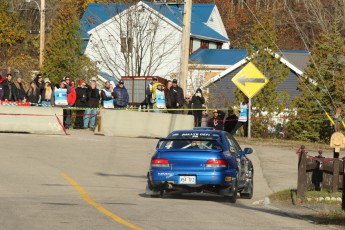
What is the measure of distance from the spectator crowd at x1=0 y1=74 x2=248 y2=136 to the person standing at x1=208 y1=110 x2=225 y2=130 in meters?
0.46

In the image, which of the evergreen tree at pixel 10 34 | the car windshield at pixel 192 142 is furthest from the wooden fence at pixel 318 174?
the evergreen tree at pixel 10 34

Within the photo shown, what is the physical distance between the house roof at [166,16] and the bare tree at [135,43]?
698 mm

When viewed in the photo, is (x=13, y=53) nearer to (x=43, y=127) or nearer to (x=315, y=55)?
(x=315, y=55)

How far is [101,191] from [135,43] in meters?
49.1

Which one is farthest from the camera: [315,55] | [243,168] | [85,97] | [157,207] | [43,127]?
[315,55]

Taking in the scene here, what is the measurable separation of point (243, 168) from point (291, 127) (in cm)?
2239

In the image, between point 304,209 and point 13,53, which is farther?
point 13,53

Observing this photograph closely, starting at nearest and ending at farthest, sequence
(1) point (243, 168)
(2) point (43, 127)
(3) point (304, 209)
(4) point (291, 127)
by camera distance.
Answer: (3) point (304, 209), (1) point (243, 168), (2) point (43, 127), (4) point (291, 127)

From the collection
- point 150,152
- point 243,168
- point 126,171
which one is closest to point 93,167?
point 126,171

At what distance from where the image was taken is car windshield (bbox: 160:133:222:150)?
2052 centimetres

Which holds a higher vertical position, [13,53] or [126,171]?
[13,53]

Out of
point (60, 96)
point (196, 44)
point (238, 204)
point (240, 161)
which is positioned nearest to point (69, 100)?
point (60, 96)

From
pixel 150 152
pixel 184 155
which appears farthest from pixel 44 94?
pixel 184 155

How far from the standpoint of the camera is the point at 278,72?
1789 inches
